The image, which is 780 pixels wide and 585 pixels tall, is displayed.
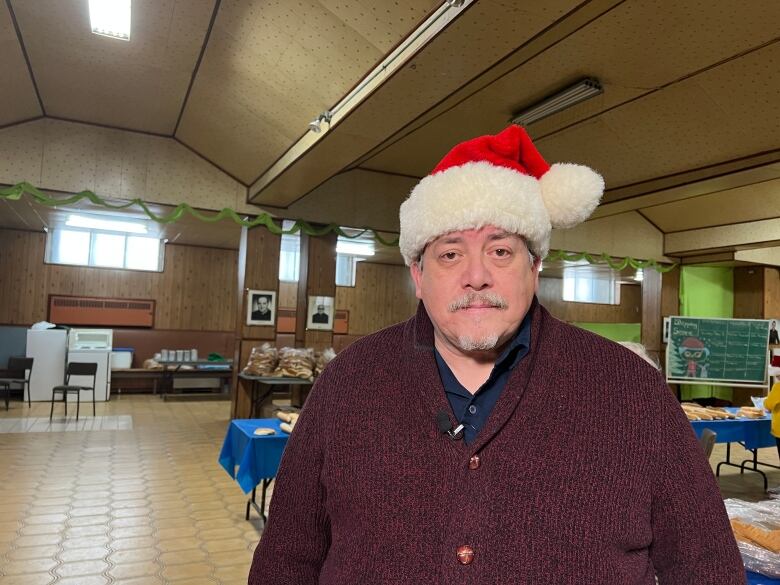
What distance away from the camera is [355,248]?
39.7ft

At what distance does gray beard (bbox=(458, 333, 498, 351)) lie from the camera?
1122 millimetres

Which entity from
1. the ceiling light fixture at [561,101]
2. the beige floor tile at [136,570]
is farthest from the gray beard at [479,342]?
the ceiling light fixture at [561,101]

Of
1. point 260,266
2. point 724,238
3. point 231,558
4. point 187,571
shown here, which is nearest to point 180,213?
point 260,266

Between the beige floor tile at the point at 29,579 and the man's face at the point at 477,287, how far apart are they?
318 centimetres

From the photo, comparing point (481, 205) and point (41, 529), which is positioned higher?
point (481, 205)

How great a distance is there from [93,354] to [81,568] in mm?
7586

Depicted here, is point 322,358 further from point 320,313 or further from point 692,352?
point 692,352

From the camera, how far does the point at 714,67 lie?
4.61 m

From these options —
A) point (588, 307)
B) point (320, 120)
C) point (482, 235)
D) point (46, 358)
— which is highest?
point (320, 120)

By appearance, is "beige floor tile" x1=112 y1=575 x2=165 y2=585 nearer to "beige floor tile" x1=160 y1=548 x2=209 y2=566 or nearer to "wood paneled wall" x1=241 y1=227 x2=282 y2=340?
"beige floor tile" x1=160 y1=548 x2=209 y2=566

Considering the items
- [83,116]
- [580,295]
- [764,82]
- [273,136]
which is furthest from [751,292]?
[83,116]

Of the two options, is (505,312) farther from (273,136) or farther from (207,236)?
(207,236)

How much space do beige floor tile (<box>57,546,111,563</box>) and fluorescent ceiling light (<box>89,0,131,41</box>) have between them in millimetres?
3985

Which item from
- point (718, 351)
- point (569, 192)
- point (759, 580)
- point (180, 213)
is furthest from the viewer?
point (718, 351)
